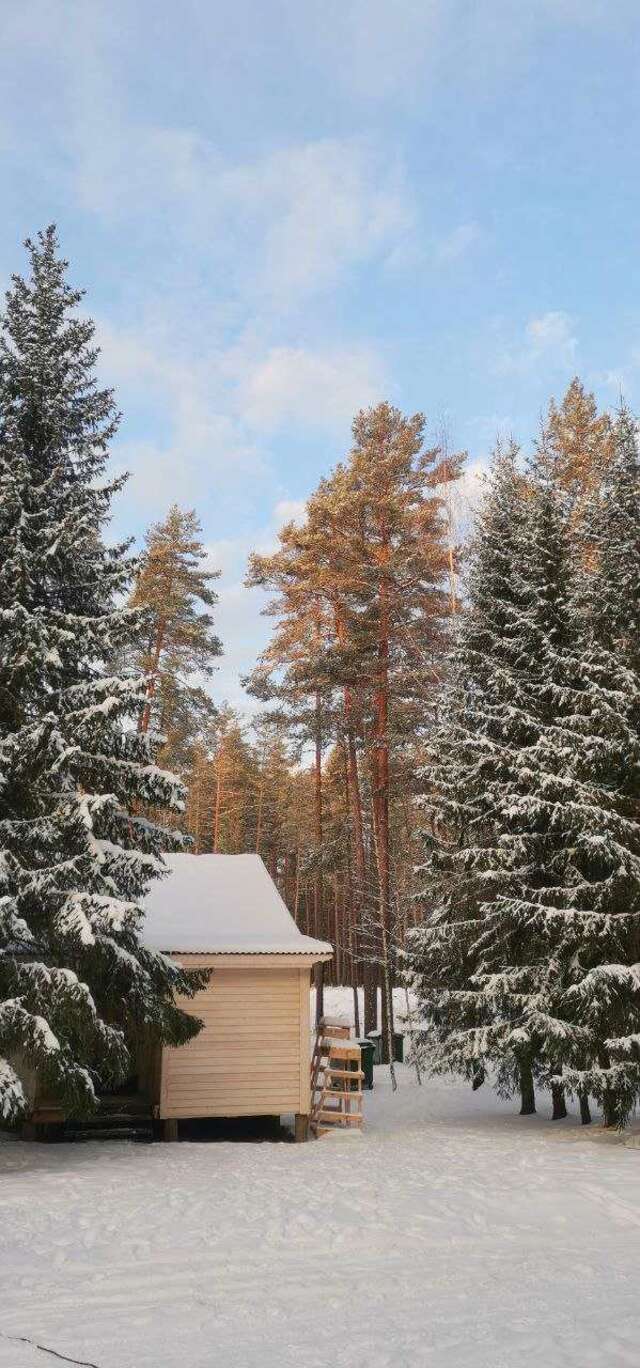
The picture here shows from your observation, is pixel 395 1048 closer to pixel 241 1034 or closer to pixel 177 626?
pixel 241 1034

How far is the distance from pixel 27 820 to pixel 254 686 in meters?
17.8

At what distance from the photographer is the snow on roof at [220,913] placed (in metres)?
12.9

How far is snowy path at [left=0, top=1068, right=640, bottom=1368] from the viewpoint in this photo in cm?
471

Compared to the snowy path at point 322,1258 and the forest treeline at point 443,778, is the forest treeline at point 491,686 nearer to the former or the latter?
the forest treeline at point 443,778

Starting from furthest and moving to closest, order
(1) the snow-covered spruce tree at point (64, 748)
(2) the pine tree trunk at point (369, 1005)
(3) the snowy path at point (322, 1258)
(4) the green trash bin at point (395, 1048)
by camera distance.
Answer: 1. (2) the pine tree trunk at point (369, 1005)
2. (4) the green trash bin at point (395, 1048)
3. (1) the snow-covered spruce tree at point (64, 748)
4. (3) the snowy path at point (322, 1258)

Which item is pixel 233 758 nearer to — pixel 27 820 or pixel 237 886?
pixel 237 886

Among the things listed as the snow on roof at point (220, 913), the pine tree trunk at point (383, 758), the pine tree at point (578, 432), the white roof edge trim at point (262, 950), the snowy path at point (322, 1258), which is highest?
the pine tree at point (578, 432)

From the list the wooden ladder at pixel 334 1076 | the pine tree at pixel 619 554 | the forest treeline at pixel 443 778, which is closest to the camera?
the forest treeline at pixel 443 778

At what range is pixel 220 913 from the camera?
48.8 ft

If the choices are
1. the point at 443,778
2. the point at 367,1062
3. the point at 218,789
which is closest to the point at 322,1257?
the point at 443,778

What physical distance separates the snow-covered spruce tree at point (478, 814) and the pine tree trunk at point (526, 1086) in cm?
3

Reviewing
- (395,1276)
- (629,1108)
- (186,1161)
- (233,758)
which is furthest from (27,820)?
(233,758)

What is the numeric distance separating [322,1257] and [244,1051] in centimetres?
673

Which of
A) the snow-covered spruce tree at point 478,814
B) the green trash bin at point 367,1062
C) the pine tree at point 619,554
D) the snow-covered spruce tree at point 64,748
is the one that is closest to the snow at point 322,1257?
the snow-covered spruce tree at point 64,748
